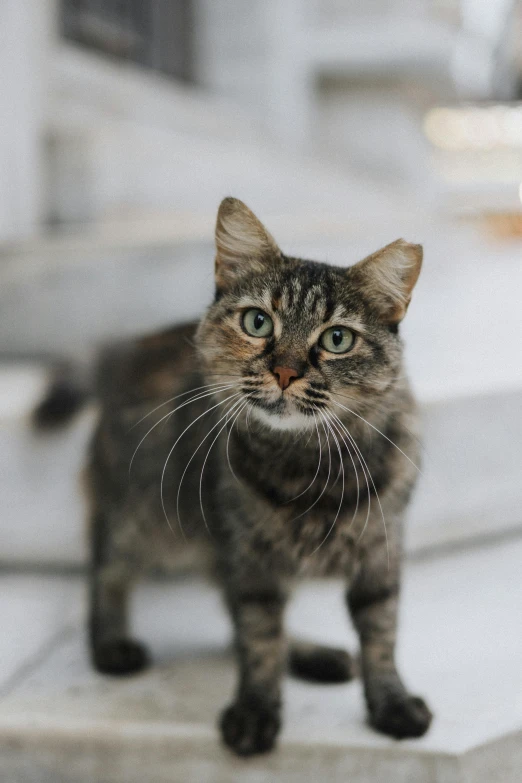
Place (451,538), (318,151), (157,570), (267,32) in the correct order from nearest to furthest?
(157,570)
(451,538)
(267,32)
(318,151)

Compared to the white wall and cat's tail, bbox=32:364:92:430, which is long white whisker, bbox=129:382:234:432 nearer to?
cat's tail, bbox=32:364:92:430

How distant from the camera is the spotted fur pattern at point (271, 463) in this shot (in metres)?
0.63

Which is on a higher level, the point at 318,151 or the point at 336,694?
the point at 318,151

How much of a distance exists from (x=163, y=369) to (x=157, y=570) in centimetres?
24

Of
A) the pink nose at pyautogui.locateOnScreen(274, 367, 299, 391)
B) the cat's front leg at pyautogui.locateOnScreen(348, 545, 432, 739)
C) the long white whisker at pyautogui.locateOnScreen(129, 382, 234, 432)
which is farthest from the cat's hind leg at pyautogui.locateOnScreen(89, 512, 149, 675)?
the pink nose at pyautogui.locateOnScreen(274, 367, 299, 391)

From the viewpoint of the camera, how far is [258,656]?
2.42 ft

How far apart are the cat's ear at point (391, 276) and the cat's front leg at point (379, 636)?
0.23 m

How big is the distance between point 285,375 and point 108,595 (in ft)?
1.42

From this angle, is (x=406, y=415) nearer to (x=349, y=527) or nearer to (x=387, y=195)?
(x=349, y=527)

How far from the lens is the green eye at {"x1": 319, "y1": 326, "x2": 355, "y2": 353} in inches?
24.5

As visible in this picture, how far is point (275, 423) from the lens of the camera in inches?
25.2

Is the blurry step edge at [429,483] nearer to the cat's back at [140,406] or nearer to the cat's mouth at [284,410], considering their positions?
the cat's back at [140,406]

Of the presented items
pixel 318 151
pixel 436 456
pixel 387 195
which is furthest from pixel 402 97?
pixel 436 456

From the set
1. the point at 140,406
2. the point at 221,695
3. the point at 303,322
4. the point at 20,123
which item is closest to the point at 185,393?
the point at 140,406
